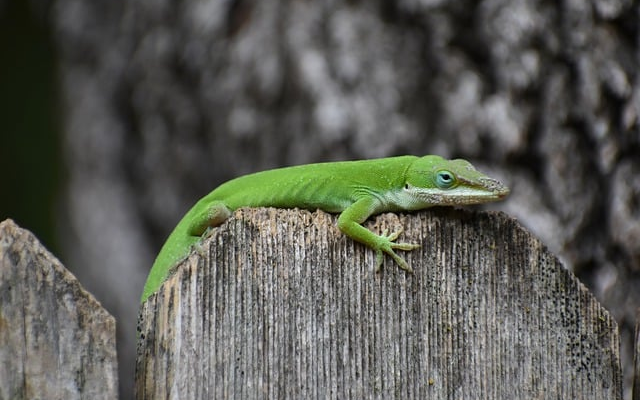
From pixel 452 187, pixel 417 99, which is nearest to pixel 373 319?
pixel 452 187

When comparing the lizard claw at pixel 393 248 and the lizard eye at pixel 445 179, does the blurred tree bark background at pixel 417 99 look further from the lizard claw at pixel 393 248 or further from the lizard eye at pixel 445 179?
the lizard claw at pixel 393 248

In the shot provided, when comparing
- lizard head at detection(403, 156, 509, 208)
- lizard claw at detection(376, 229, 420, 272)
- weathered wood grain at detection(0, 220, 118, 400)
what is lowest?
weathered wood grain at detection(0, 220, 118, 400)

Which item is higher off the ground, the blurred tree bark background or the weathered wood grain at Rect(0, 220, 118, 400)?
the blurred tree bark background

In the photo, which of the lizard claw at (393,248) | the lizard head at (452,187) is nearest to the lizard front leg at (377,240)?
the lizard claw at (393,248)

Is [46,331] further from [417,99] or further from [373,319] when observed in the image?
[417,99]

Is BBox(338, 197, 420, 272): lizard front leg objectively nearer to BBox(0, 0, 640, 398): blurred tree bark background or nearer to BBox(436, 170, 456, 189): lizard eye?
BBox(436, 170, 456, 189): lizard eye

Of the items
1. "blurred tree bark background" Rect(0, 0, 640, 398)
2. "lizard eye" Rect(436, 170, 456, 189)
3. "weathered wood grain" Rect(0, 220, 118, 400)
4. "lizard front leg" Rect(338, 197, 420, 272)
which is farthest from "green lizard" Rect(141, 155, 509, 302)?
"blurred tree bark background" Rect(0, 0, 640, 398)

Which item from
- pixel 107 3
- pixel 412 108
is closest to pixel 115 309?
pixel 107 3
